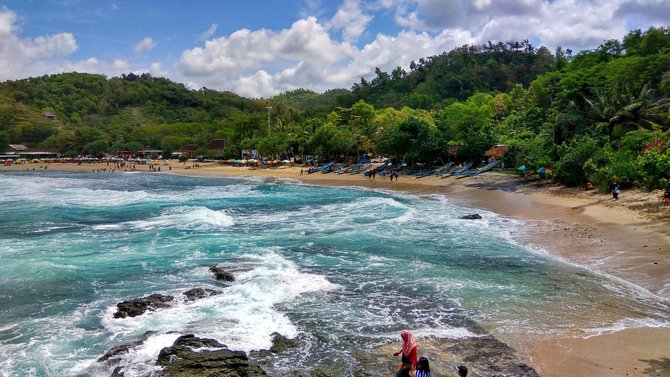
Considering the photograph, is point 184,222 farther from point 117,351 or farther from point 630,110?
point 630,110

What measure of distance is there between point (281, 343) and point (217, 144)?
90.4 meters

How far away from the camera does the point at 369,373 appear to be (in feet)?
31.4

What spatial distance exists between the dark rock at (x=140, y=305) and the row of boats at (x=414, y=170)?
124 feet

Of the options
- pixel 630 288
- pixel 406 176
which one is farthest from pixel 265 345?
pixel 406 176

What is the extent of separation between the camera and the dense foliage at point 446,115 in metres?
36.1

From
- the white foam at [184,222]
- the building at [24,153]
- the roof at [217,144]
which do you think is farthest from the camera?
the building at [24,153]

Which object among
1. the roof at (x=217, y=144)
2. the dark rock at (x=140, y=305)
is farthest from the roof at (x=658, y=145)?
the roof at (x=217, y=144)

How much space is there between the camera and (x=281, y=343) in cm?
1103

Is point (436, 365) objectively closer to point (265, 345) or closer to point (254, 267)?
point (265, 345)

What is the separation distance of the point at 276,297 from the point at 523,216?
1845cm

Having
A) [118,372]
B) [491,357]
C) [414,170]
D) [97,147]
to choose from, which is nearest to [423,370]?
[491,357]

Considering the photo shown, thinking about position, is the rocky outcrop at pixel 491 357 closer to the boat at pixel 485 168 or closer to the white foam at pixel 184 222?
the white foam at pixel 184 222

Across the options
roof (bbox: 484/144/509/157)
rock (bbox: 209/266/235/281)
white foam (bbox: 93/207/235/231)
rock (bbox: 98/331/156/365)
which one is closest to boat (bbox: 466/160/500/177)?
roof (bbox: 484/144/509/157)

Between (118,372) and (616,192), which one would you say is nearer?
(118,372)
